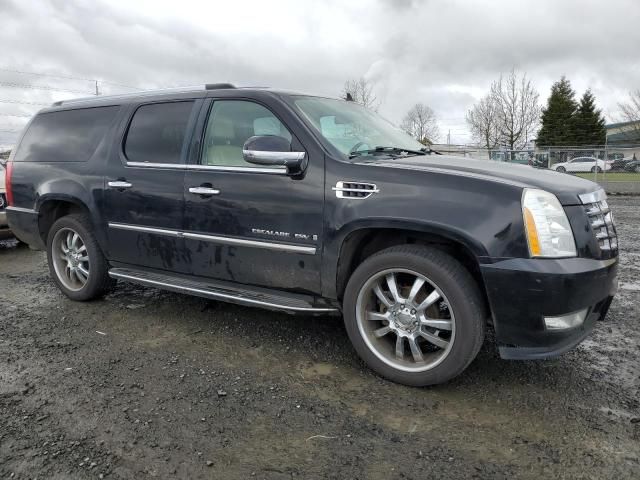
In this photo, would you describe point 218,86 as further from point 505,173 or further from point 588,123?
point 588,123

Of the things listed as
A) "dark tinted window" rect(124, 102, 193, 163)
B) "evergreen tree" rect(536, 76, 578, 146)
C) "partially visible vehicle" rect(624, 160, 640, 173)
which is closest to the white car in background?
"partially visible vehicle" rect(624, 160, 640, 173)

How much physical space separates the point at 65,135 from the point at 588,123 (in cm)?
5239

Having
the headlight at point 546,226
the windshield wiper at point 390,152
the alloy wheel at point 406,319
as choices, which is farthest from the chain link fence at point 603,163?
the headlight at point 546,226

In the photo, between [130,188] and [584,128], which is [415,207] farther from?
[584,128]

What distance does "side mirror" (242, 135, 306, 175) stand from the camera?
3.24 m

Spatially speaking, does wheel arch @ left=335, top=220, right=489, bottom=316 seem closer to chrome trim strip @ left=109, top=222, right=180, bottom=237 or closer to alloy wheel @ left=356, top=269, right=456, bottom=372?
alloy wheel @ left=356, top=269, right=456, bottom=372

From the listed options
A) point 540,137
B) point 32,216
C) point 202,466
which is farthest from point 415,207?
point 540,137

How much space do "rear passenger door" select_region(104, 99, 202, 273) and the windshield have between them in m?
0.94

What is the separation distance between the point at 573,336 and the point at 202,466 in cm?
211

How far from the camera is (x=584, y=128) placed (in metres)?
47.8

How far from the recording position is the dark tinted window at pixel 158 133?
13.1ft

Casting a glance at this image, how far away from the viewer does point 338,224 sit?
10.4 feet

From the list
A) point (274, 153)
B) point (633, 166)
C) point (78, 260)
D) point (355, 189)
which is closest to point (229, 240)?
point (274, 153)

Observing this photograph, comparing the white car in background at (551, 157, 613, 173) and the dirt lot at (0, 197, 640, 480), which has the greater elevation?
the white car in background at (551, 157, 613, 173)
